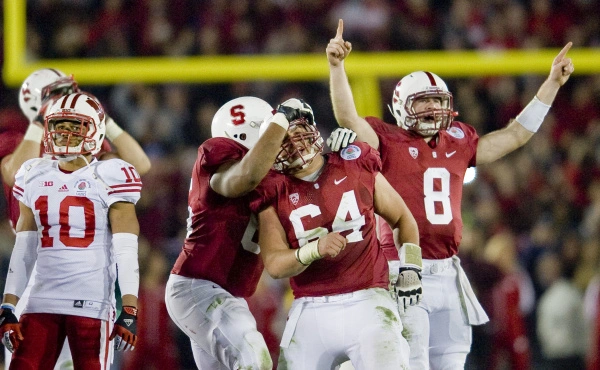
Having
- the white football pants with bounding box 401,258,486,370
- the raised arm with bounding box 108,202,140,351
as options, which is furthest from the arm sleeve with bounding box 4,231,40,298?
the white football pants with bounding box 401,258,486,370

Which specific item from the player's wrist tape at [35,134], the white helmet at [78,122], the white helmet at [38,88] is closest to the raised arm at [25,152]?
the player's wrist tape at [35,134]

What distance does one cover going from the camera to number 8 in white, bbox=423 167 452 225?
5.24 meters

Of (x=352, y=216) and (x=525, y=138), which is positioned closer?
(x=352, y=216)

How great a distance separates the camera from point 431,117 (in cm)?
532

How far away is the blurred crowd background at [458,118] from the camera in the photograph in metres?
8.16

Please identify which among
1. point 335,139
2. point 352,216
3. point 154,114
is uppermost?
point 154,114

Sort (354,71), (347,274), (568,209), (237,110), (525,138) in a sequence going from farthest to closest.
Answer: (568,209)
(354,71)
(525,138)
(237,110)
(347,274)

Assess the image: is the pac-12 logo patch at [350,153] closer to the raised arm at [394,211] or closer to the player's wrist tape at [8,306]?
the raised arm at [394,211]

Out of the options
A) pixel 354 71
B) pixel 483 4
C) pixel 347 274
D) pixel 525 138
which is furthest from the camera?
pixel 483 4

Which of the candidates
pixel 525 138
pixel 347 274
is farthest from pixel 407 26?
pixel 347 274

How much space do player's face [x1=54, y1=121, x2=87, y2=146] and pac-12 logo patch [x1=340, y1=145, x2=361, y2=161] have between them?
113 centimetres

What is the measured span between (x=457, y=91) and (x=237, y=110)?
17.4 ft

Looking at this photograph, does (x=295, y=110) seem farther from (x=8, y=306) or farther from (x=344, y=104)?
(x=8, y=306)

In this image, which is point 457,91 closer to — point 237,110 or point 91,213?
point 237,110
